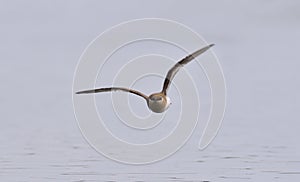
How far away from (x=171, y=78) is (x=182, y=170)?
6.08 metres

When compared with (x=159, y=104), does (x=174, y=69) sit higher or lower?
higher

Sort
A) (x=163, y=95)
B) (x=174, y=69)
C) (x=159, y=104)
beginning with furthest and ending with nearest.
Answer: (x=174, y=69), (x=163, y=95), (x=159, y=104)

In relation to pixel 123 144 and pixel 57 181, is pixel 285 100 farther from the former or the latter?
pixel 57 181

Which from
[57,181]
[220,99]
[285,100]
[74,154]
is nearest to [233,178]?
[220,99]

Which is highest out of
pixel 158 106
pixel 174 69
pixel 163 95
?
pixel 174 69

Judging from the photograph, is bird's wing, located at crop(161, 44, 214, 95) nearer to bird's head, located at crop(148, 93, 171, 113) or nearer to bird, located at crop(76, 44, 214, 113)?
bird, located at crop(76, 44, 214, 113)

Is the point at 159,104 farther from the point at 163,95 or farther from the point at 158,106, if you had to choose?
the point at 163,95

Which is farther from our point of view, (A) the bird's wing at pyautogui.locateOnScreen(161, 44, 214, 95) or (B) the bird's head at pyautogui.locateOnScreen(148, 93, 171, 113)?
(A) the bird's wing at pyautogui.locateOnScreen(161, 44, 214, 95)

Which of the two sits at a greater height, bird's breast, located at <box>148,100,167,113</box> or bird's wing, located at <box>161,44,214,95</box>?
bird's wing, located at <box>161,44,214,95</box>

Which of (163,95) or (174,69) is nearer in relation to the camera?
(163,95)

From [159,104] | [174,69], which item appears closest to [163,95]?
[159,104]

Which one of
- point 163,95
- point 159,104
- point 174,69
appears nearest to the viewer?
point 159,104

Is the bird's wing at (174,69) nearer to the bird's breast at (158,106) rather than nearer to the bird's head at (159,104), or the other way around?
the bird's head at (159,104)

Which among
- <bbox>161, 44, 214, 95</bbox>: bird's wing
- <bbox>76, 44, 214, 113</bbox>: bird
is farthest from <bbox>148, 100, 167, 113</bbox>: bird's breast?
<bbox>161, 44, 214, 95</bbox>: bird's wing
